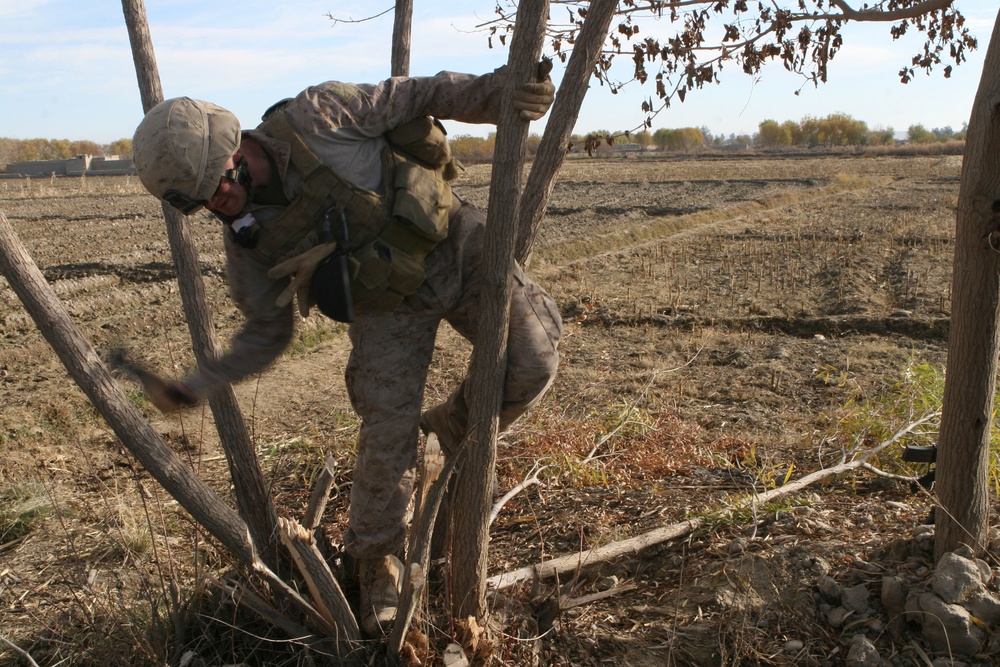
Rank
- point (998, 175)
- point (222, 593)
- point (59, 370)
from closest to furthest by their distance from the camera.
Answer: point (998, 175) → point (222, 593) → point (59, 370)

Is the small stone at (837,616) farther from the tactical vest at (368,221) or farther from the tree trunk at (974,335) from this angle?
the tactical vest at (368,221)

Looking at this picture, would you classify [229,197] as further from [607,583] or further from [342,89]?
[607,583]

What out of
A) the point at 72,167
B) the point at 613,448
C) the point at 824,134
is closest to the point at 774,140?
the point at 824,134

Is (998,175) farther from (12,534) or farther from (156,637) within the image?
(12,534)

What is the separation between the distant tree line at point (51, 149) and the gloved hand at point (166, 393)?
70744 mm

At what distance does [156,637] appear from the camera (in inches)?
96.3

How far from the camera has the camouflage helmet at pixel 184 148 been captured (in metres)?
2.29

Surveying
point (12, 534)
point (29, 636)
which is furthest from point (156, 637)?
point (12, 534)

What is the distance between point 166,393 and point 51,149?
95138 millimetres

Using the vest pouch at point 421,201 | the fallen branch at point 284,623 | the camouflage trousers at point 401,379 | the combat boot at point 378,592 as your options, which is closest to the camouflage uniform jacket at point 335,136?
the vest pouch at point 421,201

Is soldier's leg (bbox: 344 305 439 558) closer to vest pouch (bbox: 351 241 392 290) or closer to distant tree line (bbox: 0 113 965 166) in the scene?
vest pouch (bbox: 351 241 392 290)

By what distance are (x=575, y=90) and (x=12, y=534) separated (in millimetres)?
3274

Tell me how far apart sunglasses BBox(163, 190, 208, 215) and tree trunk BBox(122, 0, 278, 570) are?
460 millimetres

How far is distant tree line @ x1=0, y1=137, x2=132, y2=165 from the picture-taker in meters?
70.1
